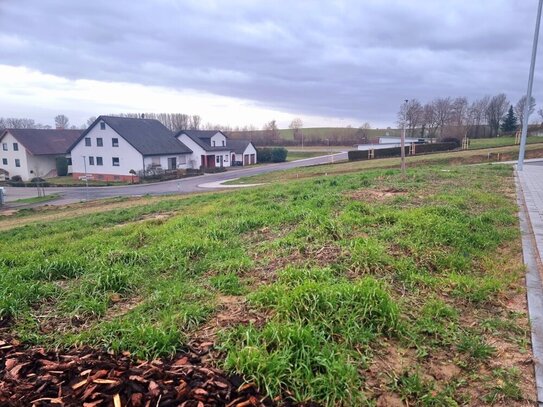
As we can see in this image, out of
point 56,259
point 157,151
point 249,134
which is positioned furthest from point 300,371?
point 249,134

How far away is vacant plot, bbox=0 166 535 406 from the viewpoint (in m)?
2.43

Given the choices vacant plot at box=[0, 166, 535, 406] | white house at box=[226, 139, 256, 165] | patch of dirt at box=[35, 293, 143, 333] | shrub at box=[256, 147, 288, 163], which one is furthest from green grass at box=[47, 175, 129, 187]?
patch of dirt at box=[35, 293, 143, 333]

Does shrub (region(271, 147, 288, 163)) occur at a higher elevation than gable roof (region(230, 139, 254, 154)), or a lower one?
lower

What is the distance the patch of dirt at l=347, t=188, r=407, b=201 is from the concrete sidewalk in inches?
95.1

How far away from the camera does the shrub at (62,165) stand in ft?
152

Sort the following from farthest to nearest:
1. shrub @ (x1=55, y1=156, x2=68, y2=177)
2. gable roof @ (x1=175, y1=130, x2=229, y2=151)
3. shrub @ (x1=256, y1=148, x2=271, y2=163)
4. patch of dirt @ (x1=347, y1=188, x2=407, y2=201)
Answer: shrub @ (x1=256, y1=148, x2=271, y2=163) < gable roof @ (x1=175, y1=130, x2=229, y2=151) < shrub @ (x1=55, y1=156, x2=68, y2=177) < patch of dirt @ (x1=347, y1=188, x2=407, y2=201)

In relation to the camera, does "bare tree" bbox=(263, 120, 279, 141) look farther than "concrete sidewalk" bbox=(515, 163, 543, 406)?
Yes

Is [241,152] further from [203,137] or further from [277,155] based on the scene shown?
[203,137]

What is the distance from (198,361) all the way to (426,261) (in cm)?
295

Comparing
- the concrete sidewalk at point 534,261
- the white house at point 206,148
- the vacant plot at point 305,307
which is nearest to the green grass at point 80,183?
the white house at point 206,148

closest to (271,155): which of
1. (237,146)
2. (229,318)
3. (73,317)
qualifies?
(237,146)

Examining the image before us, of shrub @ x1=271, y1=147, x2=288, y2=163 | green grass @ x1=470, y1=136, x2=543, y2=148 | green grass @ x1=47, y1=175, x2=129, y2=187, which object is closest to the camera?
green grass @ x1=47, y1=175, x2=129, y2=187

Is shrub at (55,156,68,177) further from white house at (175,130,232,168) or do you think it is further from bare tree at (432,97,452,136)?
bare tree at (432,97,452,136)

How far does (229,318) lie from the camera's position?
3.12m
